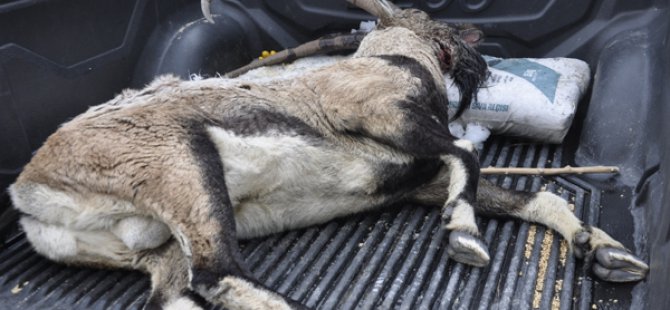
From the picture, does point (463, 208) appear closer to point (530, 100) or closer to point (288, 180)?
point (288, 180)

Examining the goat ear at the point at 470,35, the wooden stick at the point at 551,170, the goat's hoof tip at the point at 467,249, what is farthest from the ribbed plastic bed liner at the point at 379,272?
the goat ear at the point at 470,35

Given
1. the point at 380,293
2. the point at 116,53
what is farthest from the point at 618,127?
the point at 116,53

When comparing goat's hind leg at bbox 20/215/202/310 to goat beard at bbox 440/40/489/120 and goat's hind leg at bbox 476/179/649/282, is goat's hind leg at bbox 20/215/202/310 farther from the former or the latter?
goat beard at bbox 440/40/489/120

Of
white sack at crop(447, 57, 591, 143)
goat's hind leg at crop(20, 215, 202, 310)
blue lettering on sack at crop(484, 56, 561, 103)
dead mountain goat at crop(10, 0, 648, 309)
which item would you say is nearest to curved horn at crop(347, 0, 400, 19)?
dead mountain goat at crop(10, 0, 648, 309)

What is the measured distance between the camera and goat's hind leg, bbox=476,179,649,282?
286cm

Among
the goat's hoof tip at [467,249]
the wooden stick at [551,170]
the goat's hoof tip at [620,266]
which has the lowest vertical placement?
the goat's hoof tip at [467,249]

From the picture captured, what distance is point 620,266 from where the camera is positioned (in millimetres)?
2857

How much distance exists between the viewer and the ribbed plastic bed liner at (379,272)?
289cm

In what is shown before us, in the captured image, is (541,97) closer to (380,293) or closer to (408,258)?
(408,258)

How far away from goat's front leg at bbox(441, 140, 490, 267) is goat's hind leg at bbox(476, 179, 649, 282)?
0.77 feet

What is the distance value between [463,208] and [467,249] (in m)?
0.23

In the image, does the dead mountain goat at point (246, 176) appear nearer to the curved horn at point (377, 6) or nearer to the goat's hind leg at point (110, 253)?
the goat's hind leg at point (110, 253)

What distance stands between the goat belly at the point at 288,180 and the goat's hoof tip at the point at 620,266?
1126 millimetres

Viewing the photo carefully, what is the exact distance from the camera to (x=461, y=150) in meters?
3.34
